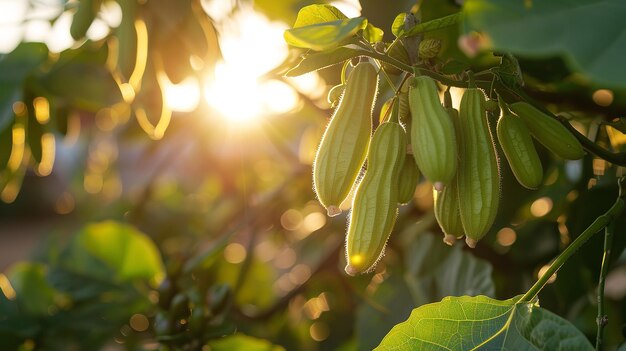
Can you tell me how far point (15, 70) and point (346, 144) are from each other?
1.11m

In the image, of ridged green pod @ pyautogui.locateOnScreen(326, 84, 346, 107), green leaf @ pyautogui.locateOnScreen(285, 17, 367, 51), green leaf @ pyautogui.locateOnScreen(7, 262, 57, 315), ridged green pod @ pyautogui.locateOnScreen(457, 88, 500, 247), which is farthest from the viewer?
green leaf @ pyautogui.locateOnScreen(7, 262, 57, 315)

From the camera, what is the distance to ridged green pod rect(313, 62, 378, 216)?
66 cm

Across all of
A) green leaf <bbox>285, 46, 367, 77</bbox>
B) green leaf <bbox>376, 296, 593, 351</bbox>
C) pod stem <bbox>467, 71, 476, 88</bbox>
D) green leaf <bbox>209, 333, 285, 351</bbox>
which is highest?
green leaf <bbox>285, 46, 367, 77</bbox>

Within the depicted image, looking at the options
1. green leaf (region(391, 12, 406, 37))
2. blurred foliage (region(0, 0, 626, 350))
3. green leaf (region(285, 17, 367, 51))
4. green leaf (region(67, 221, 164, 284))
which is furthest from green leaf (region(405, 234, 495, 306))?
green leaf (region(67, 221, 164, 284))

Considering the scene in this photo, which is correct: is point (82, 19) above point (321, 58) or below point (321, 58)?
below

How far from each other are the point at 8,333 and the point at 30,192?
969 cm

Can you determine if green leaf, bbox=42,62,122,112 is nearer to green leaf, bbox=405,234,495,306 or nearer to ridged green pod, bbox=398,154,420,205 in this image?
green leaf, bbox=405,234,495,306

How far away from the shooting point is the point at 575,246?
687 mm

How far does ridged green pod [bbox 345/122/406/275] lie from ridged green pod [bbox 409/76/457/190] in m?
0.04

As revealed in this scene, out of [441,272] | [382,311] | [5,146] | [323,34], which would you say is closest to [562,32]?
[323,34]

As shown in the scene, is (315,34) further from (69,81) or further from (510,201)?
(69,81)

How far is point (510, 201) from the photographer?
1237mm

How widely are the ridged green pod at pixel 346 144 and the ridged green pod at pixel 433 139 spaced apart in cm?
6

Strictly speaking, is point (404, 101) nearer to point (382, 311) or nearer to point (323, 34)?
point (323, 34)
